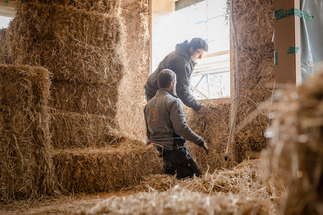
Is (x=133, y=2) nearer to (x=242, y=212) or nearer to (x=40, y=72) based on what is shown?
(x=40, y=72)

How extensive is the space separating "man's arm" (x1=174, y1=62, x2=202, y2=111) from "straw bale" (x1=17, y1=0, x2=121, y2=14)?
1.04 meters

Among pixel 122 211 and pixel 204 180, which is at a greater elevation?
pixel 122 211

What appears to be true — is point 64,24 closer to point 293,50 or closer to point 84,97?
point 84,97

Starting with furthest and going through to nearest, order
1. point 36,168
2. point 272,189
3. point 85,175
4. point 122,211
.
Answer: point 85,175, point 36,168, point 272,189, point 122,211

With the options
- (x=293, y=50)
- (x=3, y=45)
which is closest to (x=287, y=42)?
(x=293, y=50)

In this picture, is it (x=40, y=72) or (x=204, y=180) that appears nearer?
(x=204, y=180)

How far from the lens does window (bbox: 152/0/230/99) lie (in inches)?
201

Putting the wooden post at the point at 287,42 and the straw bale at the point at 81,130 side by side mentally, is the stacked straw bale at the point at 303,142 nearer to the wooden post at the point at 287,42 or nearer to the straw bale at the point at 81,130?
the wooden post at the point at 287,42

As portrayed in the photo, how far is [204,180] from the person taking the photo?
2.12m

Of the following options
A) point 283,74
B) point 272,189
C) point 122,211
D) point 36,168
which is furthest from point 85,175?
point 122,211

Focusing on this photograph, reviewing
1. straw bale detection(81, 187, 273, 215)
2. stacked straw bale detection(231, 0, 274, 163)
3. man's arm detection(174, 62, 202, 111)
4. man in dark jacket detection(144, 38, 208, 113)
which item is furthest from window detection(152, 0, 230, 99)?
straw bale detection(81, 187, 273, 215)

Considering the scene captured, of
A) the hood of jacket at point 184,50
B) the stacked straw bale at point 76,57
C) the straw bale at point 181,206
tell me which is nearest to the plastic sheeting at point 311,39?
the hood of jacket at point 184,50

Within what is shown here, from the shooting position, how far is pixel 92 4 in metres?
3.78

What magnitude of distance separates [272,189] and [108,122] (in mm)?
2250
